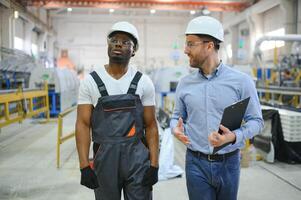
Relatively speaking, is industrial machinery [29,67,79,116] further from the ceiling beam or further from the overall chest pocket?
the overall chest pocket

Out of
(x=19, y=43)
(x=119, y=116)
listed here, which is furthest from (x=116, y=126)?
(x=19, y=43)

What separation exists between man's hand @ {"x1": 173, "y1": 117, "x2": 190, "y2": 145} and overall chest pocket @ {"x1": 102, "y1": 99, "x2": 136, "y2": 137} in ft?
0.95

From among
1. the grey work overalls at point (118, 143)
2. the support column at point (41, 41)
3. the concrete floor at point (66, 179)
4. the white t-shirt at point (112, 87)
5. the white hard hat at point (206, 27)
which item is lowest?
the concrete floor at point (66, 179)

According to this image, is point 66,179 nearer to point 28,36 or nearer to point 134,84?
point 134,84

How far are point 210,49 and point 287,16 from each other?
42.1ft

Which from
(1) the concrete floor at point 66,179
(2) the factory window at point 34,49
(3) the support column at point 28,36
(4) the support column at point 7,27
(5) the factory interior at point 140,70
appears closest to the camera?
(1) the concrete floor at point 66,179

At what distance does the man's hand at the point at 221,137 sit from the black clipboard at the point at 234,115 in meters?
0.03

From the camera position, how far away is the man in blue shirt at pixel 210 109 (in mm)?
1977

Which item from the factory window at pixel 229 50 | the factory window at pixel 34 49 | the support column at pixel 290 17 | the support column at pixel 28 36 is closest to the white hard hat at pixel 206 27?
the support column at pixel 290 17

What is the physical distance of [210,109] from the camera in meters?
2.00

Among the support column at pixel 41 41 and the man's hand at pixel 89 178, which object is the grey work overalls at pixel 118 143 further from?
the support column at pixel 41 41

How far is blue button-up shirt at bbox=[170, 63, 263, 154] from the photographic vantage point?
1.97 m

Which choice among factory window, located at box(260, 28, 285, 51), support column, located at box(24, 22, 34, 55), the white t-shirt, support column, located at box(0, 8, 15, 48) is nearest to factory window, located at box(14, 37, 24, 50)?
support column, located at box(24, 22, 34, 55)

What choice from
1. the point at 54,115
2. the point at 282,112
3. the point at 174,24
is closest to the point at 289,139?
the point at 282,112
